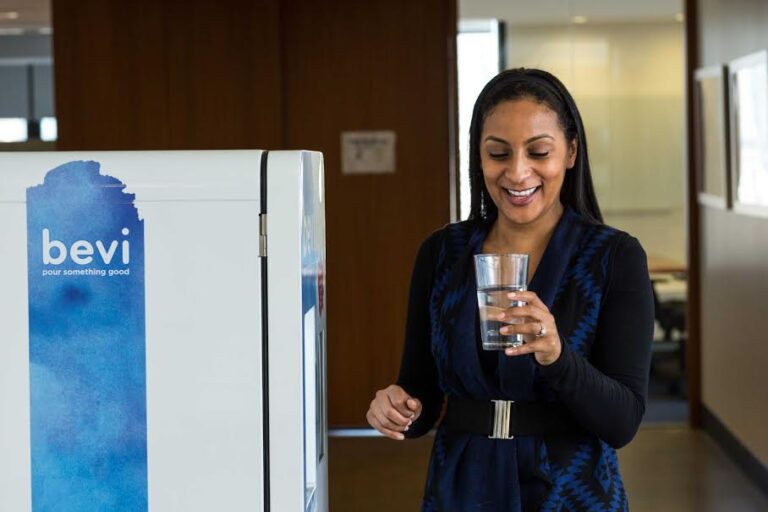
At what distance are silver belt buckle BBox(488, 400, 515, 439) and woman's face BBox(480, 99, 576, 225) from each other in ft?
0.89

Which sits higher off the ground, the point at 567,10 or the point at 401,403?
the point at 567,10

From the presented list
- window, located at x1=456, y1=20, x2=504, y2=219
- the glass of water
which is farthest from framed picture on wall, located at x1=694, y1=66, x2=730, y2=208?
the glass of water

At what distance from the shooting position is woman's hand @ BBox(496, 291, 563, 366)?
158cm

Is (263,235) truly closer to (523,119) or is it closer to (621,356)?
(523,119)

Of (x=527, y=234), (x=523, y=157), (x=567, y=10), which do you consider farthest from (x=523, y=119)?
(x=567, y=10)

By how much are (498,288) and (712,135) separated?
5.70 m

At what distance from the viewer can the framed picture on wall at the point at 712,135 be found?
657cm

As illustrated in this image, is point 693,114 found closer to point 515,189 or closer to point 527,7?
point 527,7

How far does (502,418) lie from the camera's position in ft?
5.92

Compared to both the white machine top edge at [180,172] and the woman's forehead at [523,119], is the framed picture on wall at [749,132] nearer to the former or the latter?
the woman's forehead at [523,119]

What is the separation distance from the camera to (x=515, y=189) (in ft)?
6.01

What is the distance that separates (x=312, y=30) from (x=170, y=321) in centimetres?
581

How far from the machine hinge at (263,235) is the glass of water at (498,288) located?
28cm

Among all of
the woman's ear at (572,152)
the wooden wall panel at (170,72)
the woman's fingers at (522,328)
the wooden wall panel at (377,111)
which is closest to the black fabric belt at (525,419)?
the woman's fingers at (522,328)
